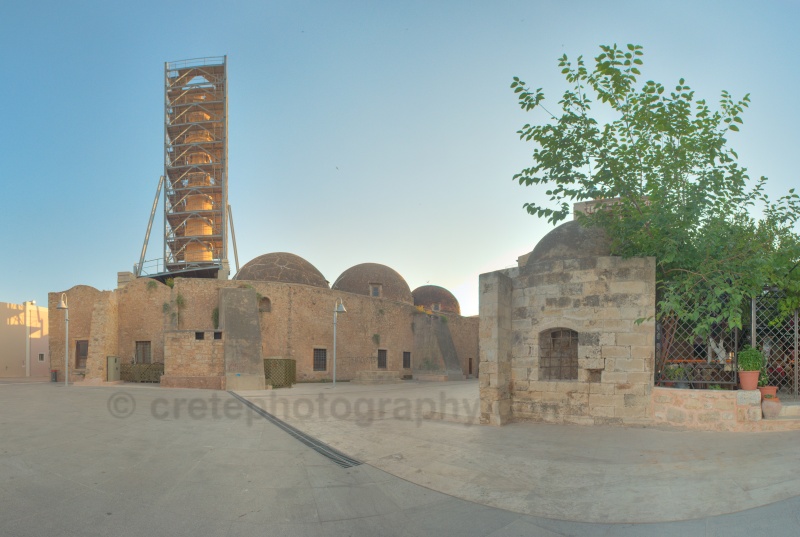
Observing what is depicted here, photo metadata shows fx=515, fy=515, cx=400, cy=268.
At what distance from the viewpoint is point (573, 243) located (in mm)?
10039

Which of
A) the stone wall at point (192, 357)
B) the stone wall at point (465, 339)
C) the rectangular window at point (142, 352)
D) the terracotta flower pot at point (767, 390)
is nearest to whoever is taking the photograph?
the terracotta flower pot at point (767, 390)

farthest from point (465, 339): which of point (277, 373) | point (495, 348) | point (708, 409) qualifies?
point (708, 409)

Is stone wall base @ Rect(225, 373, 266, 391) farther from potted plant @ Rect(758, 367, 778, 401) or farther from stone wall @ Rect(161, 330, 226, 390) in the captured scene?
potted plant @ Rect(758, 367, 778, 401)

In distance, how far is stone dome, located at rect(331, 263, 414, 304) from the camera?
1252 inches

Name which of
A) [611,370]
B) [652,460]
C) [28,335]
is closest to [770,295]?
[611,370]

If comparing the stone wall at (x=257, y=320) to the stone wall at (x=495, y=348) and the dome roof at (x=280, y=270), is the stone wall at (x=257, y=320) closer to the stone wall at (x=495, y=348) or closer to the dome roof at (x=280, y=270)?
the dome roof at (x=280, y=270)

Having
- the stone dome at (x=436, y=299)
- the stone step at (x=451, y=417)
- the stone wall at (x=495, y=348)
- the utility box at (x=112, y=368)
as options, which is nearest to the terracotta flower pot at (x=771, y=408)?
the stone wall at (x=495, y=348)

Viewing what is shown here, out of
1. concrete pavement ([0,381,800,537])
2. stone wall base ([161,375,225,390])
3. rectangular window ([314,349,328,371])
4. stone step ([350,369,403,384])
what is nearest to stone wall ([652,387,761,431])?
concrete pavement ([0,381,800,537])

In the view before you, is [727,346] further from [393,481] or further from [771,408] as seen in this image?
[393,481]

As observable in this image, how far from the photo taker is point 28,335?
35.3 metres

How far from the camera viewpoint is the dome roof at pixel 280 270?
2711 centimetres

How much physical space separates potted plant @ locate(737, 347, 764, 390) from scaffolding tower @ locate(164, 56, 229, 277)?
3258 centimetres

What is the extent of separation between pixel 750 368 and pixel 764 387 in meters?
0.42

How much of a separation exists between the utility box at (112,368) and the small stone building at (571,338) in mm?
17998
